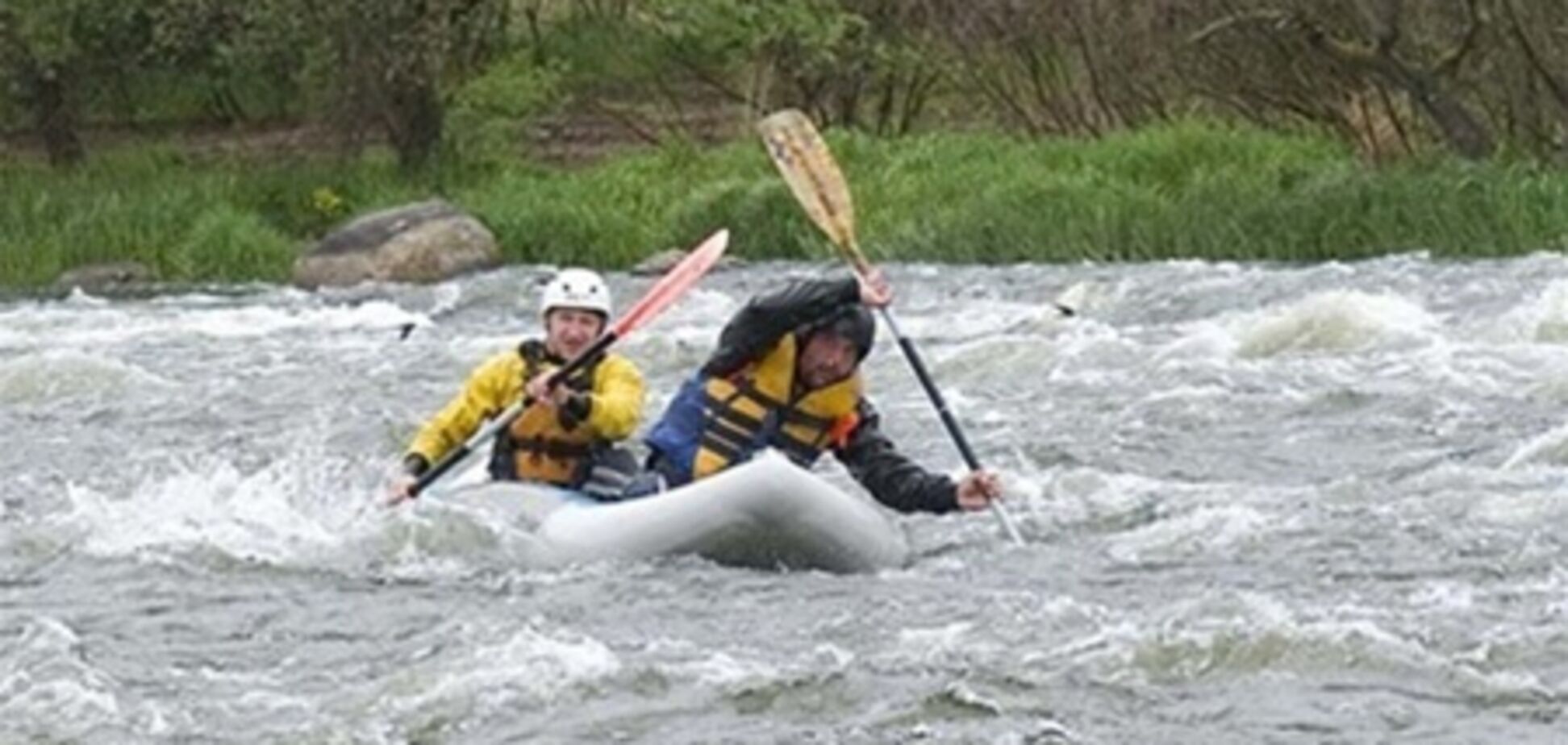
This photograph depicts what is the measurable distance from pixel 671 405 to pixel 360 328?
29.0 ft

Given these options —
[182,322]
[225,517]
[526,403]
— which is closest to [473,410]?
[526,403]

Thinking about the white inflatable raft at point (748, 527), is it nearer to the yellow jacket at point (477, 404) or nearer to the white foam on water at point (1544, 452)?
the yellow jacket at point (477, 404)

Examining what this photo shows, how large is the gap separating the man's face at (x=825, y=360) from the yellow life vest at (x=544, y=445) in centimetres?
79

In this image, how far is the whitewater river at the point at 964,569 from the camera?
7031 mm

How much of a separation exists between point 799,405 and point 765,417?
0.35ft

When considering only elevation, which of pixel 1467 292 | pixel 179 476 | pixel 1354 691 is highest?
pixel 1354 691

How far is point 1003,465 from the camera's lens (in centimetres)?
1135

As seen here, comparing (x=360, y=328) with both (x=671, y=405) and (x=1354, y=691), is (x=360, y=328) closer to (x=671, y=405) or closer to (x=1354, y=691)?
(x=671, y=405)

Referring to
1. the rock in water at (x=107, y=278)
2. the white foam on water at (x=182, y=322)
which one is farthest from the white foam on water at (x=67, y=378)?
the rock in water at (x=107, y=278)

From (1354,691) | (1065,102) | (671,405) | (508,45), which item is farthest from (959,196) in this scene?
(1354,691)

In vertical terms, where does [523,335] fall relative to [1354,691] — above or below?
below

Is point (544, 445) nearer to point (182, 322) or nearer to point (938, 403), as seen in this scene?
point (938, 403)

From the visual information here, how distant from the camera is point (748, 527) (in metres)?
9.05

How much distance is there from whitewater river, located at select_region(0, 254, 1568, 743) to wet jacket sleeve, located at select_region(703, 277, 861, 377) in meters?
0.69
